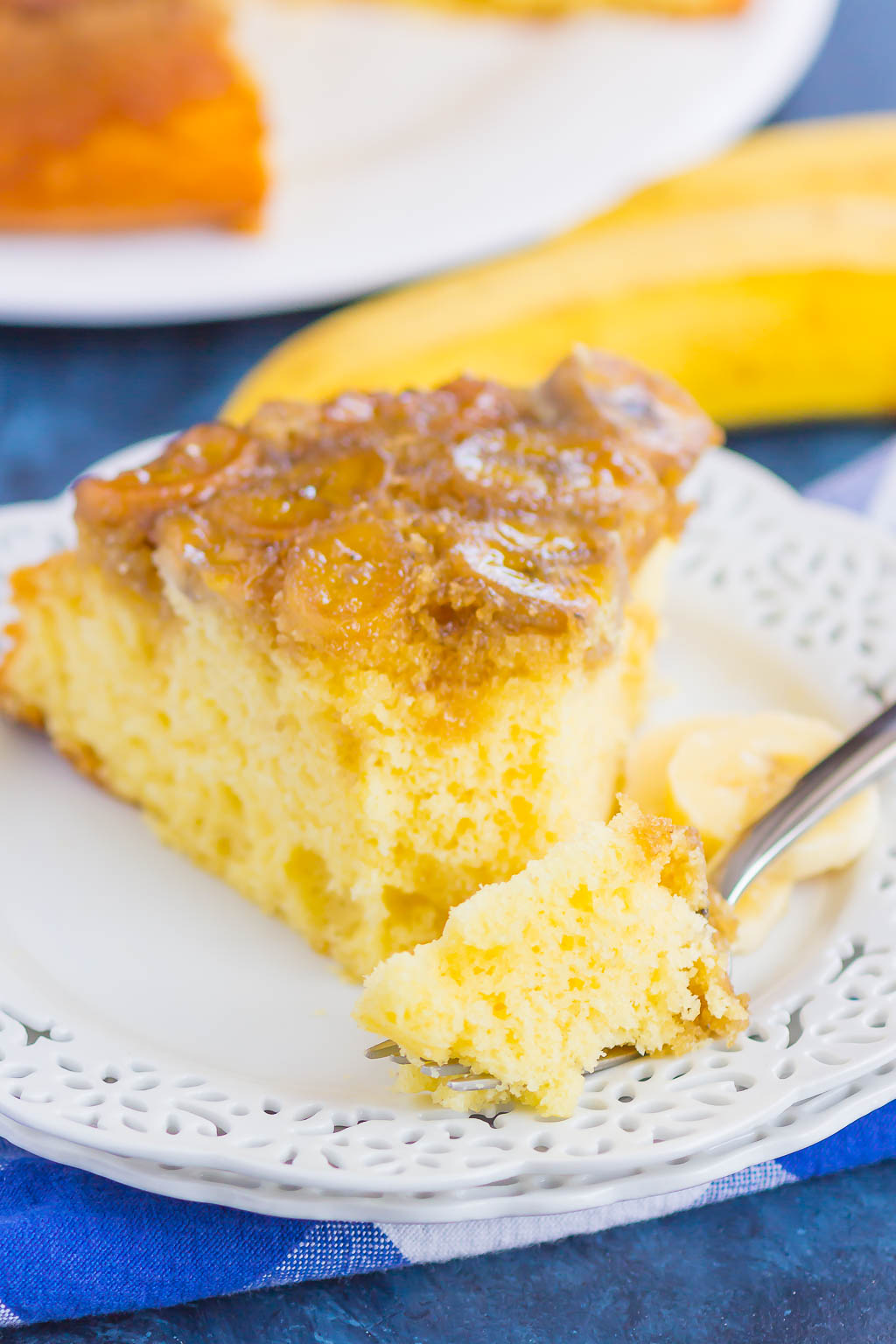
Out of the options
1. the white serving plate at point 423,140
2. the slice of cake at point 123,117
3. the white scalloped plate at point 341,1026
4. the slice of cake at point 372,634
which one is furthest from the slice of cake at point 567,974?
the slice of cake at point 123,117

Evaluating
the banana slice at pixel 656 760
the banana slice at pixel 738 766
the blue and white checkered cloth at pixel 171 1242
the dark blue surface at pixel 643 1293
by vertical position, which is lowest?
the dark blue surface at pixel 643 1293

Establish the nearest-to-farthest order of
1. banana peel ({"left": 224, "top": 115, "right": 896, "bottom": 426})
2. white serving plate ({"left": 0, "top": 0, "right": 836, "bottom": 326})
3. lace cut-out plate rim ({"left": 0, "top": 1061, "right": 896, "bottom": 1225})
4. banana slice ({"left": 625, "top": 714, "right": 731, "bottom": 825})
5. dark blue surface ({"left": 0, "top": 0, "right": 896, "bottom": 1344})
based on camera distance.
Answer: lace cut-out plate rim ({"left": 0, "top": 1061, "right": 896, "bottom": 1225}) → dark blue surface ({"left": 0, "top": 0, "right": 896, "bottom": 1344}) → banana slice ({"left": 625, "top": 714, "right": 731, "bottom": 825}) → banana peel ({"left": 224, "top": 115, "right": 896, "bottom": 426}) → white serving plate ({"left": 0, "top": 0, "right": 836, "bottom": 326})

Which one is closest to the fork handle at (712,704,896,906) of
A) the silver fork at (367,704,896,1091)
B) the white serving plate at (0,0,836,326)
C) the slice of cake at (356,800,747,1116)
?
the silver fork at (367,704,896,1091)

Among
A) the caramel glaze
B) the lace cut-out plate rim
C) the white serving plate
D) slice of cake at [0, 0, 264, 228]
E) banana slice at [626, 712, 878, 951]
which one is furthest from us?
slice of cake at [0, 0, 264, 228]

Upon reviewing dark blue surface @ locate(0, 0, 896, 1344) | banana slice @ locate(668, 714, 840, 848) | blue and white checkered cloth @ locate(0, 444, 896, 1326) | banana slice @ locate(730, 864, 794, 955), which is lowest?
dark blue surface @ locate(0, 0, 896, 1344)

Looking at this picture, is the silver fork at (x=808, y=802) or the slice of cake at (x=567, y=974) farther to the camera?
the silver fork at (x=808, y=802)

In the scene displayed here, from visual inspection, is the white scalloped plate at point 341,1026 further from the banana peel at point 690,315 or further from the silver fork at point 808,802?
the banana peel at point 690,315

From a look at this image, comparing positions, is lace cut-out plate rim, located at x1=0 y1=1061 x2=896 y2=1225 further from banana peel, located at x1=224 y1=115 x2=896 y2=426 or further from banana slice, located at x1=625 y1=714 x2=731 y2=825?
banana peel, located at x1=224 y1=115 x2=896 y2=426

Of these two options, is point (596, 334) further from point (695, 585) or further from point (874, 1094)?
point (874, 1094)

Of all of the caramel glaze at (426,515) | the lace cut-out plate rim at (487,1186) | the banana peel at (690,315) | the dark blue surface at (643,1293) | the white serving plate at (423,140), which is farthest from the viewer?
the white serving plate at (423,140)
